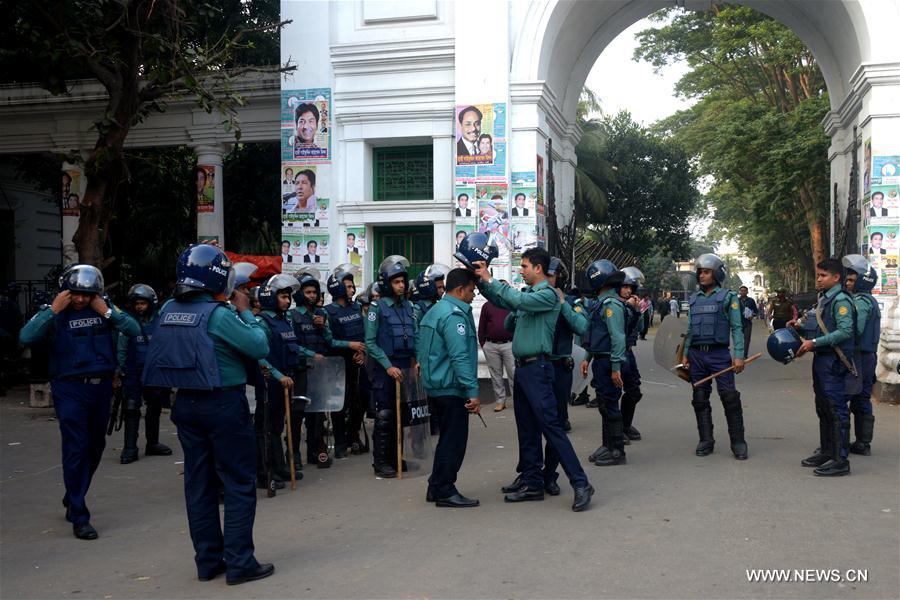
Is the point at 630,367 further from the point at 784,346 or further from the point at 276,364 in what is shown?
the point at 276,364

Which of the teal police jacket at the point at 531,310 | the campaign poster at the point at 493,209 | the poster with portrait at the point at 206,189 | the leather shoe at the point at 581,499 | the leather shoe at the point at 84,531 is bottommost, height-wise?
the leather shoe at the point at 84,531

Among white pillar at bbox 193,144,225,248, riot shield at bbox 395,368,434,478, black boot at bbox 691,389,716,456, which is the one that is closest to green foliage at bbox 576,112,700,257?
white pillar at bbox 193,144,225,248

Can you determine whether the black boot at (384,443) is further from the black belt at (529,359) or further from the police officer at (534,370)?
the black belt at (529,359)

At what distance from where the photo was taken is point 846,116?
1569cm

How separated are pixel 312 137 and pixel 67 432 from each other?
944cm

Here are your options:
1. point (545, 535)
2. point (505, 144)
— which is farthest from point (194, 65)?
point (545, 535)

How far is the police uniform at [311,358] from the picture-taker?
8.60 meters

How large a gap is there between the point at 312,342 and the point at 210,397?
3.76m

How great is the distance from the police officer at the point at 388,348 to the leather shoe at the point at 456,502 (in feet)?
4.35

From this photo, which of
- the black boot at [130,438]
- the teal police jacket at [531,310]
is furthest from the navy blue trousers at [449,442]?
the black boot at [130,438]

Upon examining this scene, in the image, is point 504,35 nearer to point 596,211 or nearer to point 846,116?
point 846,116

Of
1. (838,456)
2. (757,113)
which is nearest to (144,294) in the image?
(838,456)

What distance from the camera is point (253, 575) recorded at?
5.21 meters

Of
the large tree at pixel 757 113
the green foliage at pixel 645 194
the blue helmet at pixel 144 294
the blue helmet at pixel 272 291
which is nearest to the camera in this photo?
the blue helmet at pixel 272 291
